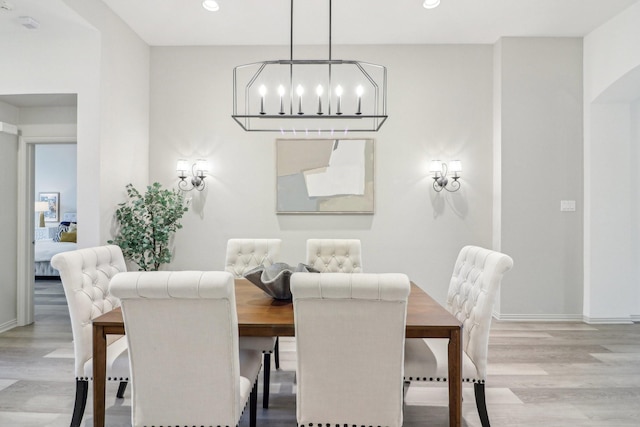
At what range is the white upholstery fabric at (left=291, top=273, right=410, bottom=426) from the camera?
1.38 metres

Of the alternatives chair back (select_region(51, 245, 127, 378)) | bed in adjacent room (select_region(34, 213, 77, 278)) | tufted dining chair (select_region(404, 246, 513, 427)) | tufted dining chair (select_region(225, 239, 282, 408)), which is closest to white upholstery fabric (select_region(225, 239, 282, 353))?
tufted dining chair (select_region(225, 239, 282, 408))

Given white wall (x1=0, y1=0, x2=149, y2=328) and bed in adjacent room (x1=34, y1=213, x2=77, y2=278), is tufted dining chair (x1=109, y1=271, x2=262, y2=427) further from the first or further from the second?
bed in adjacent room (x1=34, y1=213, x2=77, y2=278)

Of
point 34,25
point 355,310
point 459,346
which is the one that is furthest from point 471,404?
point 34,25

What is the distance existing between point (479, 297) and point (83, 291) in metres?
1.98

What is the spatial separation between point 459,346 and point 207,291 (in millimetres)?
1055

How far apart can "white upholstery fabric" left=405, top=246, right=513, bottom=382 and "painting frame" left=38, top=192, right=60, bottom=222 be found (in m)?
8.35

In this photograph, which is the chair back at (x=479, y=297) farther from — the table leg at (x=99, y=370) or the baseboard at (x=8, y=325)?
the baseboard at (x=8, y=325)

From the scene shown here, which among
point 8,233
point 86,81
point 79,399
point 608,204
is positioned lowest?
point 79,399

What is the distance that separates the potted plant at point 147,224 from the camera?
11.8 ft

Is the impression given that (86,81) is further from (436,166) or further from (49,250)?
(49,250)

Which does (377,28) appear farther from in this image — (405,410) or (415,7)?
(405,410)

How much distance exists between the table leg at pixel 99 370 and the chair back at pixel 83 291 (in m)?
0.26

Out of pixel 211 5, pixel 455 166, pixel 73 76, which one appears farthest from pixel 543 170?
pixel 73 76

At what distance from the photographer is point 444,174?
4250mm
